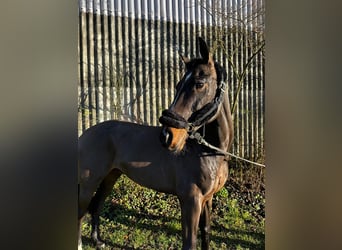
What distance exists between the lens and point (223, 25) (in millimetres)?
1249

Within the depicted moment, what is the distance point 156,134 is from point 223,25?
44 centimetres

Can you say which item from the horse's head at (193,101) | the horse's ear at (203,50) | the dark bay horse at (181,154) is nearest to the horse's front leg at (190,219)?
the dark bay horse at (181,154)

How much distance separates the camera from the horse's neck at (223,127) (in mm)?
1201

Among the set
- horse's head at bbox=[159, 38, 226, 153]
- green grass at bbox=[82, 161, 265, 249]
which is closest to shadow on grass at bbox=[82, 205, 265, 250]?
green grass at bbox=[82, 161, 265, 249]

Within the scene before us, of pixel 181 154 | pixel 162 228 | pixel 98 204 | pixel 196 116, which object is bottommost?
pixel 162 228

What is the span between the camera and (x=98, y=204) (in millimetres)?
1160

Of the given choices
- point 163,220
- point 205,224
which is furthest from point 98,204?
point 205,224

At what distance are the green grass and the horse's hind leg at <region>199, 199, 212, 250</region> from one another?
0.04 meters

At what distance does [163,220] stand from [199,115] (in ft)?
1.29

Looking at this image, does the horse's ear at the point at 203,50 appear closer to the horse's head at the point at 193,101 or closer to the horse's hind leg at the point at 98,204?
the horse's head at the point at 193,101

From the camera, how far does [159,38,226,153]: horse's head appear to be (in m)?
1.07

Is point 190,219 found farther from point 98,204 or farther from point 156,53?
point 156,53
